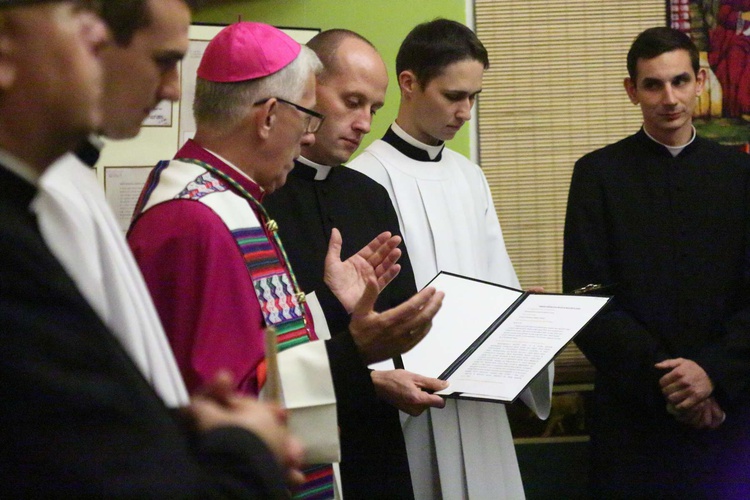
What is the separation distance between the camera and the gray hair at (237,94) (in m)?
2.38

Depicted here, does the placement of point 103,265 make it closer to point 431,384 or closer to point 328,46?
point 431,384

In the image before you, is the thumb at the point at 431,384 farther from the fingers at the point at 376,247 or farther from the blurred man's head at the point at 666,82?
the blurred man's head at the point at 666,82

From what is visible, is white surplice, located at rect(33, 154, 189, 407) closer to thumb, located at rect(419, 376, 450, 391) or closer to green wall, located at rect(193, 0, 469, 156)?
thumb, located at rect(419, 376, 450, 391)

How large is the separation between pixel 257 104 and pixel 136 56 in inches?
37.1

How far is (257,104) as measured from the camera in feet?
7.84

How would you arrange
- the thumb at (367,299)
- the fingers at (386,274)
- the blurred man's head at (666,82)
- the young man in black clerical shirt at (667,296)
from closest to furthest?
the thumb at (367,299) < the fingers at (386,274) < the young man in black clerical shirt at (667,296) < the blurred man's head at (666,82)

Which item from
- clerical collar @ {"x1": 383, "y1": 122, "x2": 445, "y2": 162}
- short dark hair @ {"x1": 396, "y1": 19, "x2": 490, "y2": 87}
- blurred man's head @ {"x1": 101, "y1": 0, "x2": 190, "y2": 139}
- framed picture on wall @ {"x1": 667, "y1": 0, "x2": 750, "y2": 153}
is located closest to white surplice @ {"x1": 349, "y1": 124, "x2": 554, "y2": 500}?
clerical collar @ {"x1": 383, "y1": 122, "x2": 445, "y2": 162}

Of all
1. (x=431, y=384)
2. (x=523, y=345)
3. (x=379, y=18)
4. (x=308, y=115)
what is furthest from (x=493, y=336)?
(x=379, y=18)

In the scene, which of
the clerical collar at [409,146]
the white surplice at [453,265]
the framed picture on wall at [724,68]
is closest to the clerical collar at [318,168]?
the white surplice at [453,265]

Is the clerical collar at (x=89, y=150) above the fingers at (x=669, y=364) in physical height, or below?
above

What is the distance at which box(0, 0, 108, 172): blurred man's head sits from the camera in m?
1.17

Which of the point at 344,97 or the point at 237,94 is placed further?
the point at 344,97

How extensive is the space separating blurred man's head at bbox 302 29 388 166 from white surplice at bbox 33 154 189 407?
1.69 metres

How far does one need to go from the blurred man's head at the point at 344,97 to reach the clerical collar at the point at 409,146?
0.58 metres
